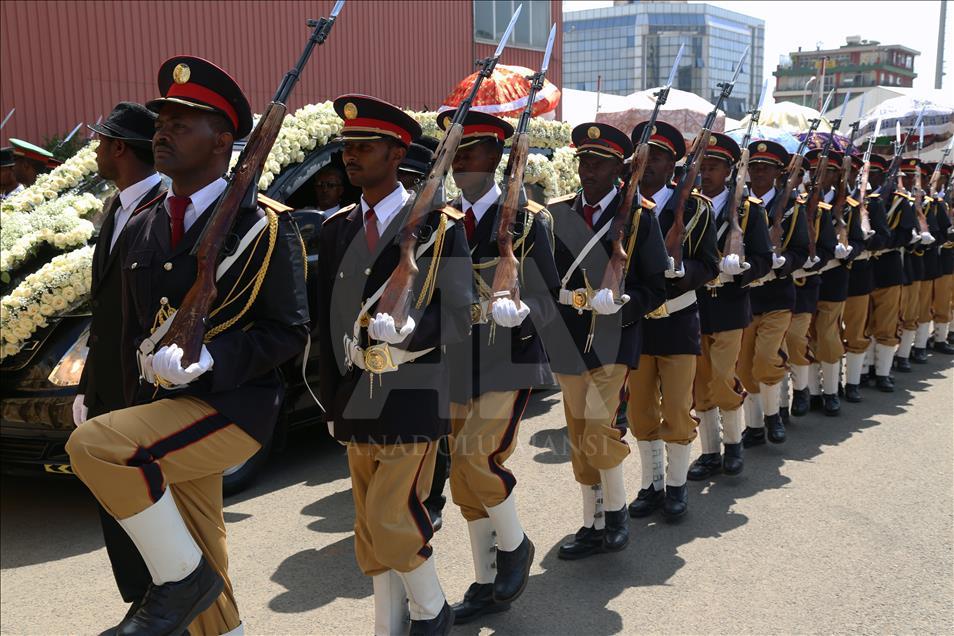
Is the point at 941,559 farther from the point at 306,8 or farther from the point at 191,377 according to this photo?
the point at 306,8

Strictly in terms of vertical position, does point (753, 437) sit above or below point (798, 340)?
below

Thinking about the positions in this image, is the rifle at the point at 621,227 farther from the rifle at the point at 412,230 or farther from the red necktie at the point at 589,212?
the rifle at the point at 412,230

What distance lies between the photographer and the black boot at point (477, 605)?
3.88 m

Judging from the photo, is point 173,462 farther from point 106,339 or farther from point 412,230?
point 412,230

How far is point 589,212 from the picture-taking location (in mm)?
4492

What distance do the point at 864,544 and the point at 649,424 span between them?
125cm

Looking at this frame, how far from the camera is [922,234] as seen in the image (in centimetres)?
894

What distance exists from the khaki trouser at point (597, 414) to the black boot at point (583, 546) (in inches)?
14.1

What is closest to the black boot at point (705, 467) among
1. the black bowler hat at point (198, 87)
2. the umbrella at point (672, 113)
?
the black bowler hat at point (198, 87)

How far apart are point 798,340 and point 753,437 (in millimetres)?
995

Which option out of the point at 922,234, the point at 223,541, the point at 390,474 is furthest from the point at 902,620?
the point at 922,234

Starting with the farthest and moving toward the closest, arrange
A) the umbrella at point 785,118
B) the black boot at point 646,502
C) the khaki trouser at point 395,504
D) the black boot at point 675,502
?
the umbrella at point 785,118
the black boot at point 646,502
the black boot at point 675,502
the khaki trouser at point 395,504

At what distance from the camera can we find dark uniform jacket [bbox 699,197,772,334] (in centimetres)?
564

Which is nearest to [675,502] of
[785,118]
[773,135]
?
[773,135]
